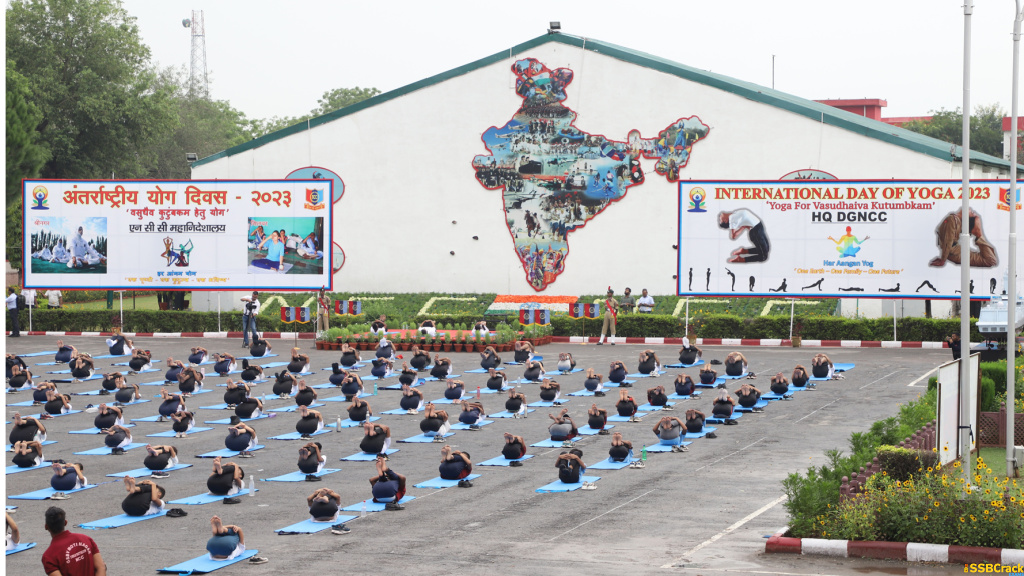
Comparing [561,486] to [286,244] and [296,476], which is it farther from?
[286,244]

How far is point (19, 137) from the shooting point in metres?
67.0

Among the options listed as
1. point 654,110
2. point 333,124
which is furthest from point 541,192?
point 333,124

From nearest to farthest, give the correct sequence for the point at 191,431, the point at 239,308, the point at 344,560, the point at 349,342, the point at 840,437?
the point at 344,560, the point at 840,437, the point at 191,431, the point at 349,342, the point at 239,308

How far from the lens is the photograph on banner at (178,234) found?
4791 cm

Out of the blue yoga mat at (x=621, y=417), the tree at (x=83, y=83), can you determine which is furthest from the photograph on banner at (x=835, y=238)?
the tree at (x=83, y=83)

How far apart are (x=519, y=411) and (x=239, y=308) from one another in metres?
30.5

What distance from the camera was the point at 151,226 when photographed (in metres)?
49.1

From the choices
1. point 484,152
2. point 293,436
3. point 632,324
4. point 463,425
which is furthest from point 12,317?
point 463,425

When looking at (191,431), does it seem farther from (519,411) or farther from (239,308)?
(239,308)

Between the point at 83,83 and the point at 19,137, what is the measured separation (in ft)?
43.9

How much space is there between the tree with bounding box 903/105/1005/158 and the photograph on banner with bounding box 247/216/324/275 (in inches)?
2792

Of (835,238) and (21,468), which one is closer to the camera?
(21,468)

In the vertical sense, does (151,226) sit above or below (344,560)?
above

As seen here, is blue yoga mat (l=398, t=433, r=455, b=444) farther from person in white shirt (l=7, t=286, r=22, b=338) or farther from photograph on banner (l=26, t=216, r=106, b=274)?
person in white shirt (l=7, t=286, r=22, b=338)
